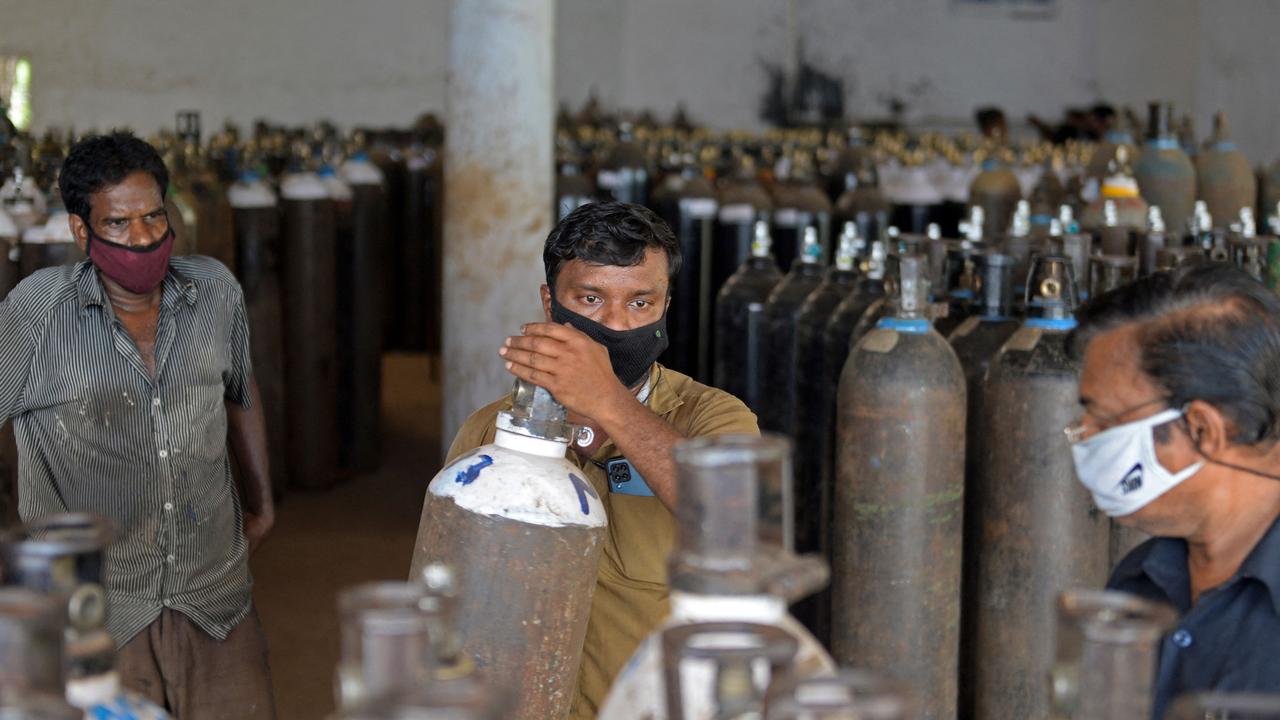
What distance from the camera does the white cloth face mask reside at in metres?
1.54

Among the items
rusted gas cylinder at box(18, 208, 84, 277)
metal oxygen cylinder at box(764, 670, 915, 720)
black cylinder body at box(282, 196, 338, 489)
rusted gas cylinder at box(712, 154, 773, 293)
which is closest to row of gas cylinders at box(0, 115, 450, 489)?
black cylinder body at box(282, 196, 338, 489)

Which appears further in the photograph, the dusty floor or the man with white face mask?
the dusty floor

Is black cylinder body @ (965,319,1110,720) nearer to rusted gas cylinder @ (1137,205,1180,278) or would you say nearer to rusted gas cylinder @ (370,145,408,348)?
rusted gas cylinder @ (1137,205,1180,278)

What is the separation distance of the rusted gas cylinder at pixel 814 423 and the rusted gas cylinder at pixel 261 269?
228cm

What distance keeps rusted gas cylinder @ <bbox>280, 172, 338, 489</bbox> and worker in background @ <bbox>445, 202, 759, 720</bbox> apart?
354 centimetres

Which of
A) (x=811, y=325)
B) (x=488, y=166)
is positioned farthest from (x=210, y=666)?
(x=488, y=166)

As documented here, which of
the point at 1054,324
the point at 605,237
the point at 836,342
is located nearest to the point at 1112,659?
the point at 605,237

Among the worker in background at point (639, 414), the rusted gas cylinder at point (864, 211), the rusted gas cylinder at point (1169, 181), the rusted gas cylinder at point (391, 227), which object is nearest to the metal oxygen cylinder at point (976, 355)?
the worker in background at point (639, 414)

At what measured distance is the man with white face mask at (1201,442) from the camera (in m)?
1.51

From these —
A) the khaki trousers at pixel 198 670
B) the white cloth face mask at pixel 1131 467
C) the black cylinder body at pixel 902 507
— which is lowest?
the khaki trousers at pixel 198 670

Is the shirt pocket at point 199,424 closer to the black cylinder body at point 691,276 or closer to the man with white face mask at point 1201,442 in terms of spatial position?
the man with white face mask at point 1201,442

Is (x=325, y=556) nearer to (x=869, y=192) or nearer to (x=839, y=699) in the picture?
(x=869, y=192)

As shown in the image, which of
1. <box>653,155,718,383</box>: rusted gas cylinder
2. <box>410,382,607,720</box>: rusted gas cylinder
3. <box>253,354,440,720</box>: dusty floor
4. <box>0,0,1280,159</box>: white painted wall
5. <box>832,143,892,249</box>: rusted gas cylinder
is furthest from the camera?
<box>0,0,1280,159</box>: white painted wall

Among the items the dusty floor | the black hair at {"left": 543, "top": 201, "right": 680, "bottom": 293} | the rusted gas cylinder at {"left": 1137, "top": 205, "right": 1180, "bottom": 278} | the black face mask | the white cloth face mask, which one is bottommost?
the dusty floor
